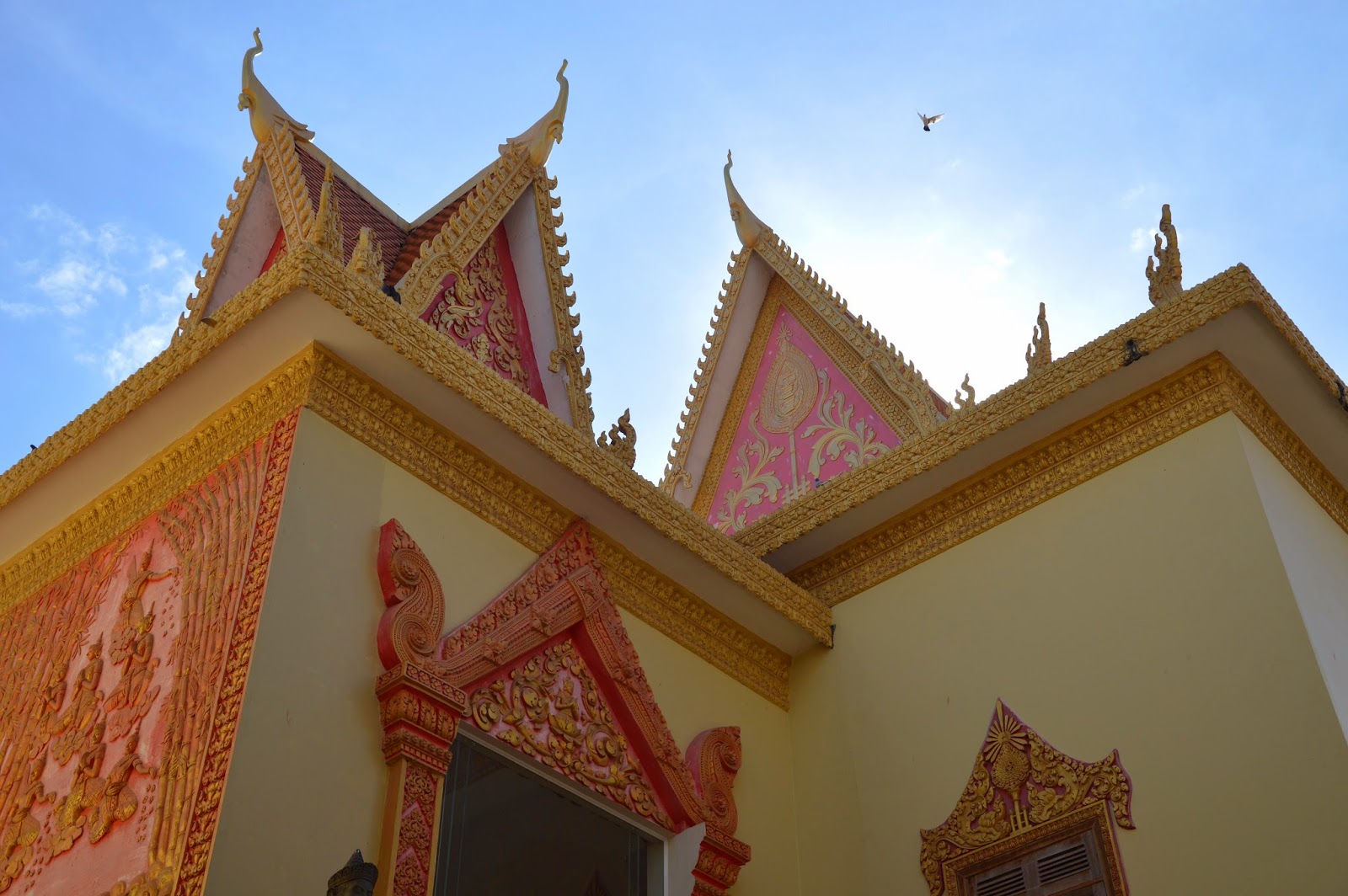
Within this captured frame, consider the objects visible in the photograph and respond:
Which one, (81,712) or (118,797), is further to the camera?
(81,712)

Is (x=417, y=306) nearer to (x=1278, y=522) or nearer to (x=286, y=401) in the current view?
(x=286, y=401)

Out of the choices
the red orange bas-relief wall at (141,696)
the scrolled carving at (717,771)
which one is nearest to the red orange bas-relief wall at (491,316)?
the red orange bas-relief wall at (141,696)

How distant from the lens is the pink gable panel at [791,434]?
239 inches

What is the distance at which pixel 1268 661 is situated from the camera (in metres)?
4.15

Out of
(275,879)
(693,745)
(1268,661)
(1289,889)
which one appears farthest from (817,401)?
(275,879)

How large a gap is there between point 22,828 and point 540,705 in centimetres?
143

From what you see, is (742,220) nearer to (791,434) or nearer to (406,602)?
(791,434)

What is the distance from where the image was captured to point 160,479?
14.4 feet

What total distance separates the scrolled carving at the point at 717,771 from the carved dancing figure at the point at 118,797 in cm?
181

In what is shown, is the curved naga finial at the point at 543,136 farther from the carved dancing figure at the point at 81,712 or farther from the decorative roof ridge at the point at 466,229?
the carved dancing figure at the point at 81,712

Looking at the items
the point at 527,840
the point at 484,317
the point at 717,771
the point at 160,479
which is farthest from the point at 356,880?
the point at 484,317

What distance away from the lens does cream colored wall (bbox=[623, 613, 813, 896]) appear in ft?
15.9

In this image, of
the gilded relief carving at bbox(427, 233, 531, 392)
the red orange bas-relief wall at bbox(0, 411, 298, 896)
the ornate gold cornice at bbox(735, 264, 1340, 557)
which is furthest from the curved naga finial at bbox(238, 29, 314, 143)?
the ornate gold cornice at bbox(735, 264, 1340, 557)

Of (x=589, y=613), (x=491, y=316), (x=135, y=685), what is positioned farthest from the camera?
(x=491, y=316)
